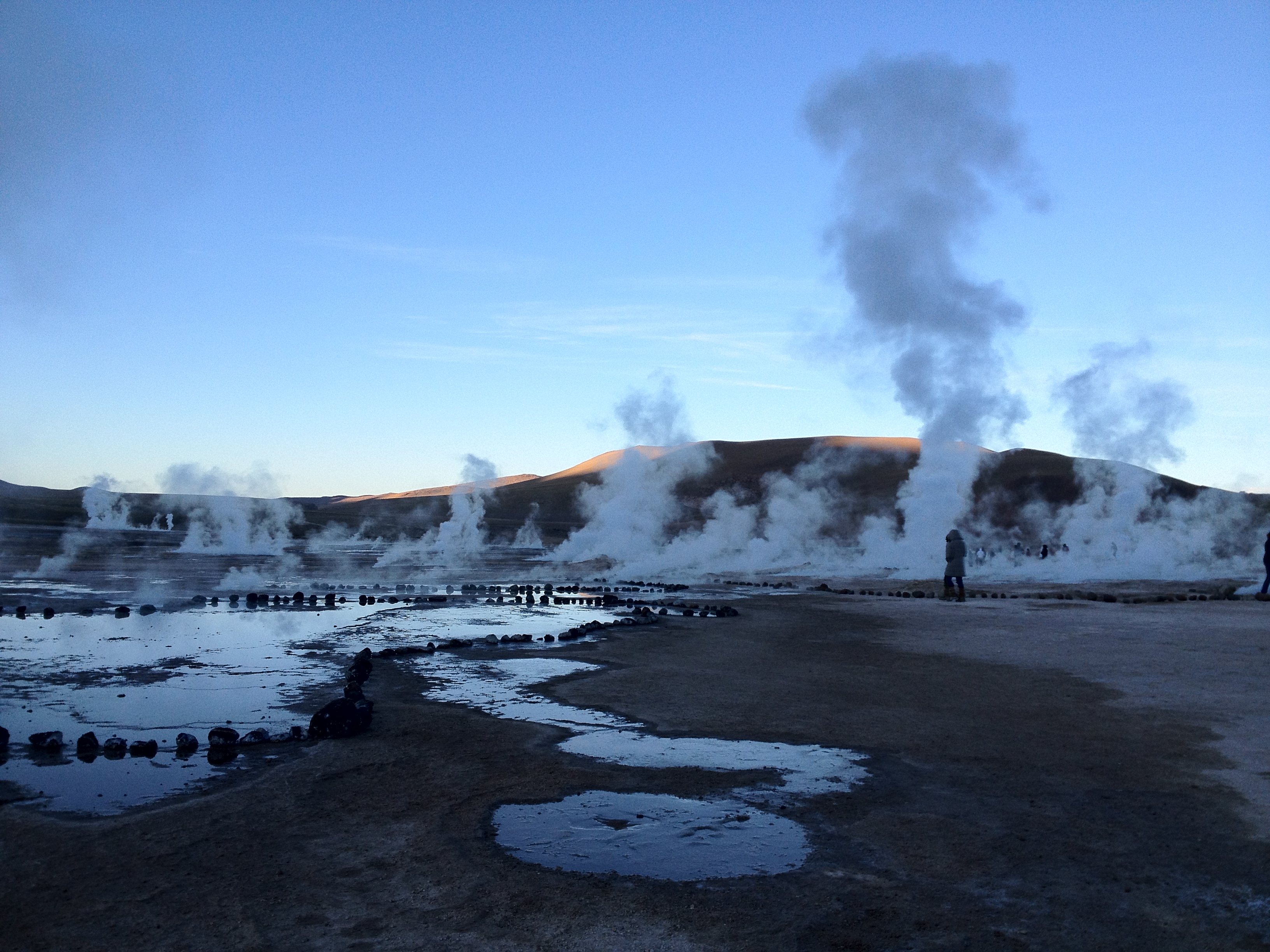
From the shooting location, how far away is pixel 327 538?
8194 cm

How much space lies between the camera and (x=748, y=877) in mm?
5418

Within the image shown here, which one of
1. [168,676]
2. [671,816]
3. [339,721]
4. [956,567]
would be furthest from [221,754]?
[956,567]

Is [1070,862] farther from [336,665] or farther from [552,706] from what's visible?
[336,665]

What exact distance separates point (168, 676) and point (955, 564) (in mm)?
20759

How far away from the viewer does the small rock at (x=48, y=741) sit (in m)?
8.55

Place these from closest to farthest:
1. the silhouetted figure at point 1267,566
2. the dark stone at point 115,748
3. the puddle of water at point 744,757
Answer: the puddle of water at point 744,757
the dark stone at point 115,748
the silhouetted figure at point 1267,566

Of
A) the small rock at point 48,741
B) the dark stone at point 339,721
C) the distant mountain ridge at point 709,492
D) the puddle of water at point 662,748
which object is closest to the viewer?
the puddle of water at point 662,748

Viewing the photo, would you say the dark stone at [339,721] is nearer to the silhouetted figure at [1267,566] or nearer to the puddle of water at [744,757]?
the puddle of water at [744,757]

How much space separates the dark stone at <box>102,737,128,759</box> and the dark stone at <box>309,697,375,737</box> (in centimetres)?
158

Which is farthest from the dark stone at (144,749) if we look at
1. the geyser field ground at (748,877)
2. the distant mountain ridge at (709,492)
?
the distant mountain ridge at (709,492)

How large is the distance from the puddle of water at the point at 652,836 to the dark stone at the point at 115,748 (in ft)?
Answer: 12.9

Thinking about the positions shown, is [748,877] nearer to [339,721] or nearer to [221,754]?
[221,754]

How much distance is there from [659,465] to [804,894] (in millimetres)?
72562

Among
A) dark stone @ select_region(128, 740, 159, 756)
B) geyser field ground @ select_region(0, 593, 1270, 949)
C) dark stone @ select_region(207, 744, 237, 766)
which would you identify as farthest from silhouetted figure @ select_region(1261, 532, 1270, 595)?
dark stone @ select_region(128, 740, 159, 756)
